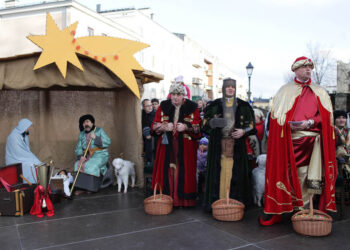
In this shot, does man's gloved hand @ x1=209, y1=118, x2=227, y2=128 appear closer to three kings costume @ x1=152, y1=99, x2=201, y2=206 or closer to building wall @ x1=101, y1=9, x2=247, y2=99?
three kings costume @ x1=152, y1=99, x2=201, y2=206

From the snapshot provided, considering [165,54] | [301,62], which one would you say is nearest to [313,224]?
[301,62]

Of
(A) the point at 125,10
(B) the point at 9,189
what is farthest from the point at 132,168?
(A) the point at 125,10

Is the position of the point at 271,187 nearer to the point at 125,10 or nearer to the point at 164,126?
the point at 164,126

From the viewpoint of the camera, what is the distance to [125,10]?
2555cm

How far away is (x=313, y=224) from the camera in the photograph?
12.5 ft

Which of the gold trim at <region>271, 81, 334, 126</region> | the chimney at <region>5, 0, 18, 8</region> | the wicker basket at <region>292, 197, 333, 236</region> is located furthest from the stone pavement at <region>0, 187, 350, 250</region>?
the chimney at <region>5, 0, 18, 8</region>

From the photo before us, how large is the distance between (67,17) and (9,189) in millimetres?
15477

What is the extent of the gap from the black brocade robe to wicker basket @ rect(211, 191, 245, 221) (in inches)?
14.1

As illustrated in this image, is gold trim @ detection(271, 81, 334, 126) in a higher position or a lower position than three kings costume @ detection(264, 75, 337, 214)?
higher

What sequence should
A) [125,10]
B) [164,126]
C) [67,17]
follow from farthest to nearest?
[125,10], [67,17], [164,126]

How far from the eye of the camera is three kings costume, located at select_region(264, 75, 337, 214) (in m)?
4.11

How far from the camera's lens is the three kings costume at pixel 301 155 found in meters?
4.11

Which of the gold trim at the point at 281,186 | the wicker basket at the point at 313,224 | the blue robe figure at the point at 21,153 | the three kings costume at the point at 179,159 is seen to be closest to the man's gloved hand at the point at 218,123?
the three kings costume at the point at 179,159

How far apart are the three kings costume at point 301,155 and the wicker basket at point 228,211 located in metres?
0.42
